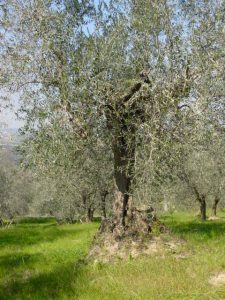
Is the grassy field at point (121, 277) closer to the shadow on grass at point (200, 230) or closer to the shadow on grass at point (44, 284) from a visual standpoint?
the shadow on grass at point (44, 284)

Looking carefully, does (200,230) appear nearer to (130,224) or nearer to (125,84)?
(130,224)

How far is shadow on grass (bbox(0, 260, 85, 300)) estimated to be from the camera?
428 inches

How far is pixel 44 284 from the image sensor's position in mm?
11953

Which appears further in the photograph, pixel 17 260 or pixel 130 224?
pixel 17 260

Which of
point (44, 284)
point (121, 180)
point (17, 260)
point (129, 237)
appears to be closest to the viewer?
point (44, 284)

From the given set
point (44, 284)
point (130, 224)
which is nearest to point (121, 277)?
point (44, 284)

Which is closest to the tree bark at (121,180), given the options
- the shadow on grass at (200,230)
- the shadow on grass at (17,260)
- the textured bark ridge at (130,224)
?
the textured bark ridge at (130,224)

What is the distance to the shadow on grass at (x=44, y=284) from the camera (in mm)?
10867

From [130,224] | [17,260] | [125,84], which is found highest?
[125,84]

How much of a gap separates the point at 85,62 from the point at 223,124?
5.10 meters

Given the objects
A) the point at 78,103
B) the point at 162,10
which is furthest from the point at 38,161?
the point at 162,10

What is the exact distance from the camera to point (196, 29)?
43.4 ft

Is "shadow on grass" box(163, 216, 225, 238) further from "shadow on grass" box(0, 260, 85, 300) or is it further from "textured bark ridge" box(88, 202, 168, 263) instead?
"shadow on grass" box(0, 260, 85, 300)

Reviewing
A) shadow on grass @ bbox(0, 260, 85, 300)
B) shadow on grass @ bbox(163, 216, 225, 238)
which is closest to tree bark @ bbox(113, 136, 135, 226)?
shadow on grass @ bbox(0, 260, 85, 300)
